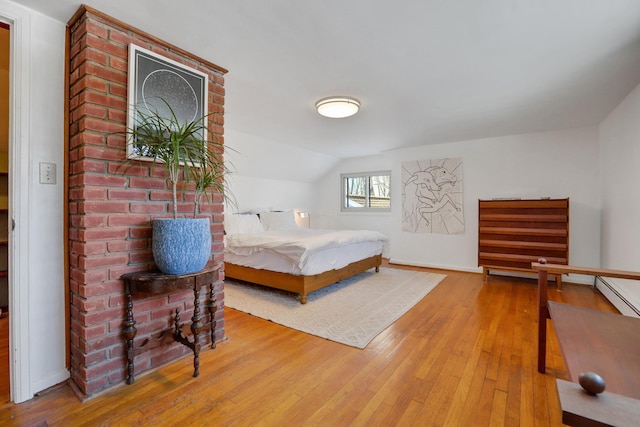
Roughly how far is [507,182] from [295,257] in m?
3.48

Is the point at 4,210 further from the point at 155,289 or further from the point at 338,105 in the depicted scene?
the point at 338,105

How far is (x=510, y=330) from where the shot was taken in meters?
2.40

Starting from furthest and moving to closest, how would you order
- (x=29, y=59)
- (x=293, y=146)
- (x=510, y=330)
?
(x=293, y=146), (x=510, y=330), (x=29, y=59)

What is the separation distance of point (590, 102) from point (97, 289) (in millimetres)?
4561

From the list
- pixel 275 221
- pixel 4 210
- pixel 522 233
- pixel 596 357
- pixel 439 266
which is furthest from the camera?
pixel 275 221

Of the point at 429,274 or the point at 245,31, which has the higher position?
the point at 245,31

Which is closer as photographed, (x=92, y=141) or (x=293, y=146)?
(x=92, y=141)

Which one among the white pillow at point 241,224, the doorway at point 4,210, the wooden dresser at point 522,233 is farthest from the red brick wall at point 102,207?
the wooden dresser at point 522,233

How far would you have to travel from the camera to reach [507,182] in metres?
4.30

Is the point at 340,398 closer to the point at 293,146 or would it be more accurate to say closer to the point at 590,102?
the point at 590,102

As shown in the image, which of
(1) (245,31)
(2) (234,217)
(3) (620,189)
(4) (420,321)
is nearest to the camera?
(1) (245,31)

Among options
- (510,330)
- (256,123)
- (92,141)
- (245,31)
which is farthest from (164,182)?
(510,330)

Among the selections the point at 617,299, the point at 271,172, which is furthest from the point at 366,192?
the point at 617,299

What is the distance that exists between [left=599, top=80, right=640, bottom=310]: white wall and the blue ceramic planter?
11.9ft
